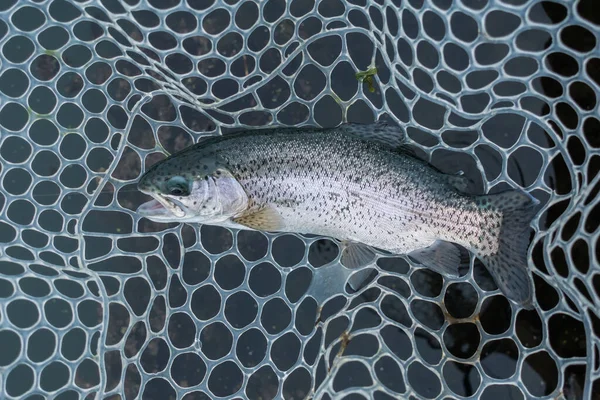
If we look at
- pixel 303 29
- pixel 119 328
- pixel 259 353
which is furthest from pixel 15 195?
pixel 303 29

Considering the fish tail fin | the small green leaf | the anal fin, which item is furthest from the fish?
the small green leaf

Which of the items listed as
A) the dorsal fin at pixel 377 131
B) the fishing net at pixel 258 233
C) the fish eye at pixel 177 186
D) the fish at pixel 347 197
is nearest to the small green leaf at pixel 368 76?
the fishing net at pixel 258 233

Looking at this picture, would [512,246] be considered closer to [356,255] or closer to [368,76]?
[356,255]

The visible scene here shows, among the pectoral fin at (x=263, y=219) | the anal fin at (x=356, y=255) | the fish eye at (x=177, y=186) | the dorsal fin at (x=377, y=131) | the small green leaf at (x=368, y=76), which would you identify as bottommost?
the anal fin at (x=356, y=255)

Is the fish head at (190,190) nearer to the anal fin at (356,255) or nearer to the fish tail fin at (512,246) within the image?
the anal fin at (356,255)

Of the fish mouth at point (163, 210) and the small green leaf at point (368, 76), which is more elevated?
the small green leaf at point (368, 76)

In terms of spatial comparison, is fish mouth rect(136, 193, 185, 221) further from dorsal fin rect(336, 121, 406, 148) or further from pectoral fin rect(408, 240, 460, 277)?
pectoral fin rect(408, 240, 460, 277)

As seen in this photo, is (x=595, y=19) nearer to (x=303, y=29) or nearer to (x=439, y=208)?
(x=439, y=208)
